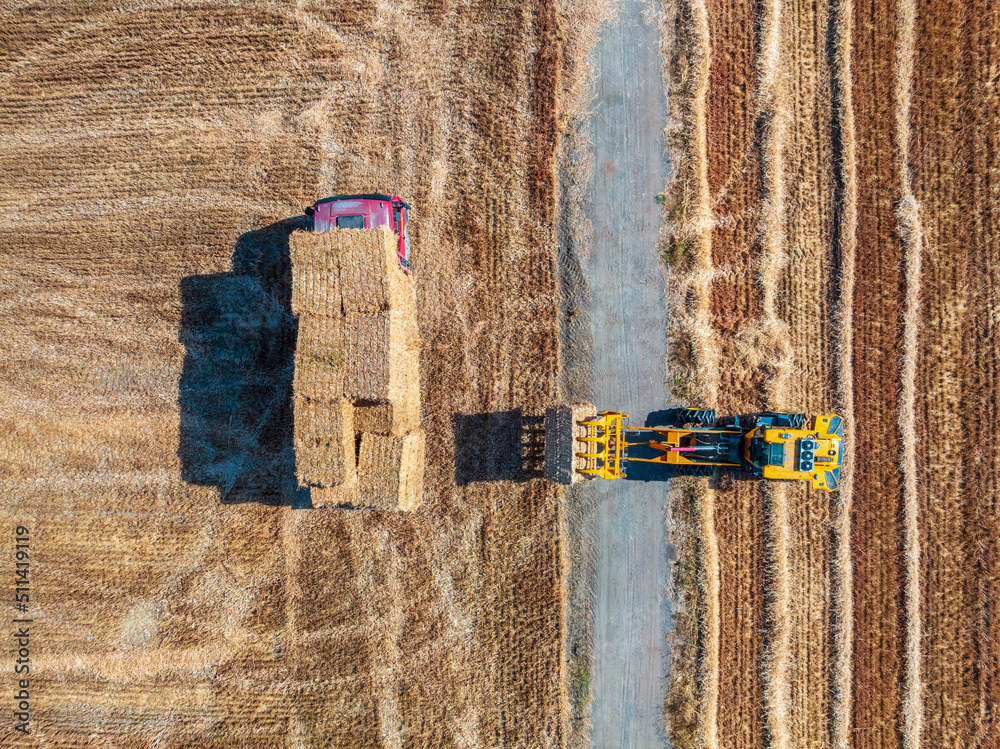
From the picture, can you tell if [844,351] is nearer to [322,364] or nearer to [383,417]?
[383,417]

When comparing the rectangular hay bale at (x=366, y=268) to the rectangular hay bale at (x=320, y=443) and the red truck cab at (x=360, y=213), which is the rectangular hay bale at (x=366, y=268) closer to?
the red truck cab at (x=360, y=213)

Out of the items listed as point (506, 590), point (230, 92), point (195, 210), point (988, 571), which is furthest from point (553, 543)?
point (230, 92)

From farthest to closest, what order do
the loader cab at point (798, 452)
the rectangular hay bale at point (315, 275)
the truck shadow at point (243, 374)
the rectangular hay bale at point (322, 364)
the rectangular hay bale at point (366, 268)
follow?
1. the truck shadow at point (243, 374)
2. the rectangular hay bale at point (322, 364)
3. the rectangular hay bale at point (315, 275)
4. the rectangular hay bale at point (366, 268)
5. the loader cab at point (798, 452)

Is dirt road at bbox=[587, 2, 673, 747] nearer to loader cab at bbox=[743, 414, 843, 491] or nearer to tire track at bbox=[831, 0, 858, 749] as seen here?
loader cab at bbox=[743, 414, 843, 491]

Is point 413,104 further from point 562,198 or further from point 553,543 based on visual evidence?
point 553,543
